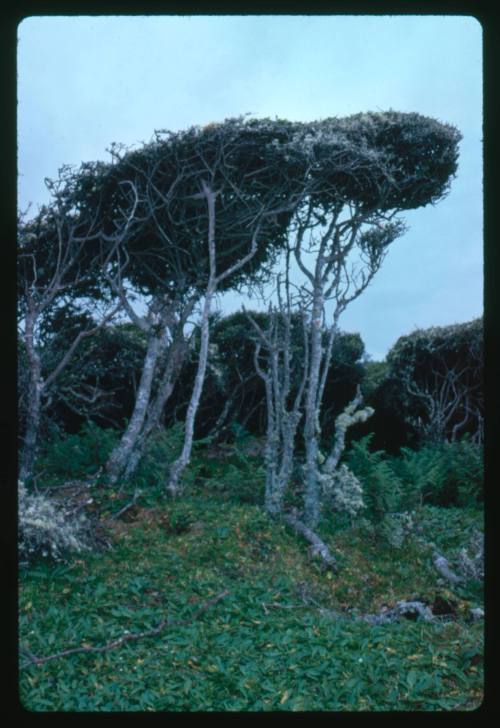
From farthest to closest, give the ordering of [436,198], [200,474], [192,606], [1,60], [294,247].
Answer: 1. [200,474]
2. [436,198]
3. [294,247]
4. [192,606]
5. [1,60]

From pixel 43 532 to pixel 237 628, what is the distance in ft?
7.02

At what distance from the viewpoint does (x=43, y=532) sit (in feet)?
22.4

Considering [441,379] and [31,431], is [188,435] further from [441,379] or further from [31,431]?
[441,379]

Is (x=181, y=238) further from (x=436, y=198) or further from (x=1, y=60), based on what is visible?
(x=1, y=60)

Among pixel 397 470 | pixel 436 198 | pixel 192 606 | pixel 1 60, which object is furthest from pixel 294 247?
pixel 1 60

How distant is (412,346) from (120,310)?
7.24 m

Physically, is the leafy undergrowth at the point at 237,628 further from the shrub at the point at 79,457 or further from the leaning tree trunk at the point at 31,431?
the shrub at the point at 79,457

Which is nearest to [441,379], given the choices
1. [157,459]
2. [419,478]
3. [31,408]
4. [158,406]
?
[419,478]

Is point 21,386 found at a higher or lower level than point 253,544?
higher

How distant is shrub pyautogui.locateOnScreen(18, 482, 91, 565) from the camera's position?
6789 millimetres

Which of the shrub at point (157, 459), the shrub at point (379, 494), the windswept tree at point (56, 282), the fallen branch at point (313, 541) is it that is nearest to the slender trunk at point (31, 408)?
the windswept tree at point (56, 282)

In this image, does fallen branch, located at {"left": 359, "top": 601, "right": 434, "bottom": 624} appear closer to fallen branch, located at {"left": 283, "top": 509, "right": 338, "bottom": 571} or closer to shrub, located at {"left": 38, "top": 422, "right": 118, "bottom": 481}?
fallen branch, located at {"left": 283, "top": 509, "right": 338, "bottom": 571}

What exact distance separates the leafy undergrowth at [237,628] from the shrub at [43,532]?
8.1 inches

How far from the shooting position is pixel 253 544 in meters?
8.40
